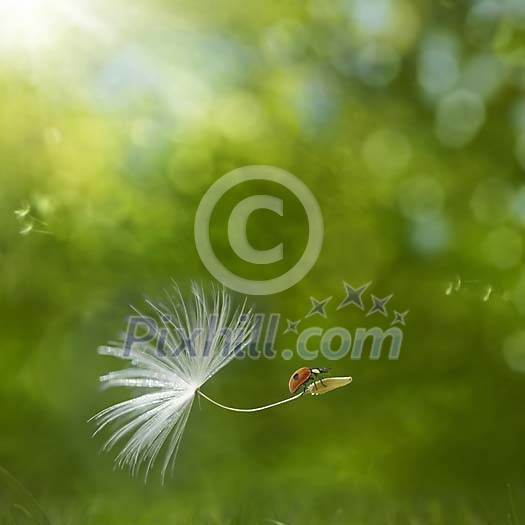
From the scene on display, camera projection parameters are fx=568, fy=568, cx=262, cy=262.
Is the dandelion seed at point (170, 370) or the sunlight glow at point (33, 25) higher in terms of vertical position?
the sunlight glow at point (33, 25)

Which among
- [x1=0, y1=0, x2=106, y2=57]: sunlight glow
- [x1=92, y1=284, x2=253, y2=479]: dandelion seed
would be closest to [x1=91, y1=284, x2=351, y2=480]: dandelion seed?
[x1=92, y1=284, x2=253, y2=479]: dandelion seed

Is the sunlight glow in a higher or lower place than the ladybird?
higher

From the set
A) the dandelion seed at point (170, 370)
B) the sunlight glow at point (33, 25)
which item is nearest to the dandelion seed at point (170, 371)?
the dandelion seed at point (170, 370)

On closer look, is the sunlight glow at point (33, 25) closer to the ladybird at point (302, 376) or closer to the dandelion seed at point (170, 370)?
the dandelion seed at point (170, 370)

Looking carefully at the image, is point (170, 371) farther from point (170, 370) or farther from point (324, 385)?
point (324, 385)

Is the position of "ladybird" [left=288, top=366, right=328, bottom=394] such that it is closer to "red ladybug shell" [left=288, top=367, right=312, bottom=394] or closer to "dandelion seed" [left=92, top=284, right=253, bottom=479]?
"red ladybug shell" [left=288, top=367, right=312, bottom=394]

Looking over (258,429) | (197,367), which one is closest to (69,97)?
(197,367)

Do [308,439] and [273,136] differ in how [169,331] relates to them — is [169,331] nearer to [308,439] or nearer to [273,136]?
[308,439]
